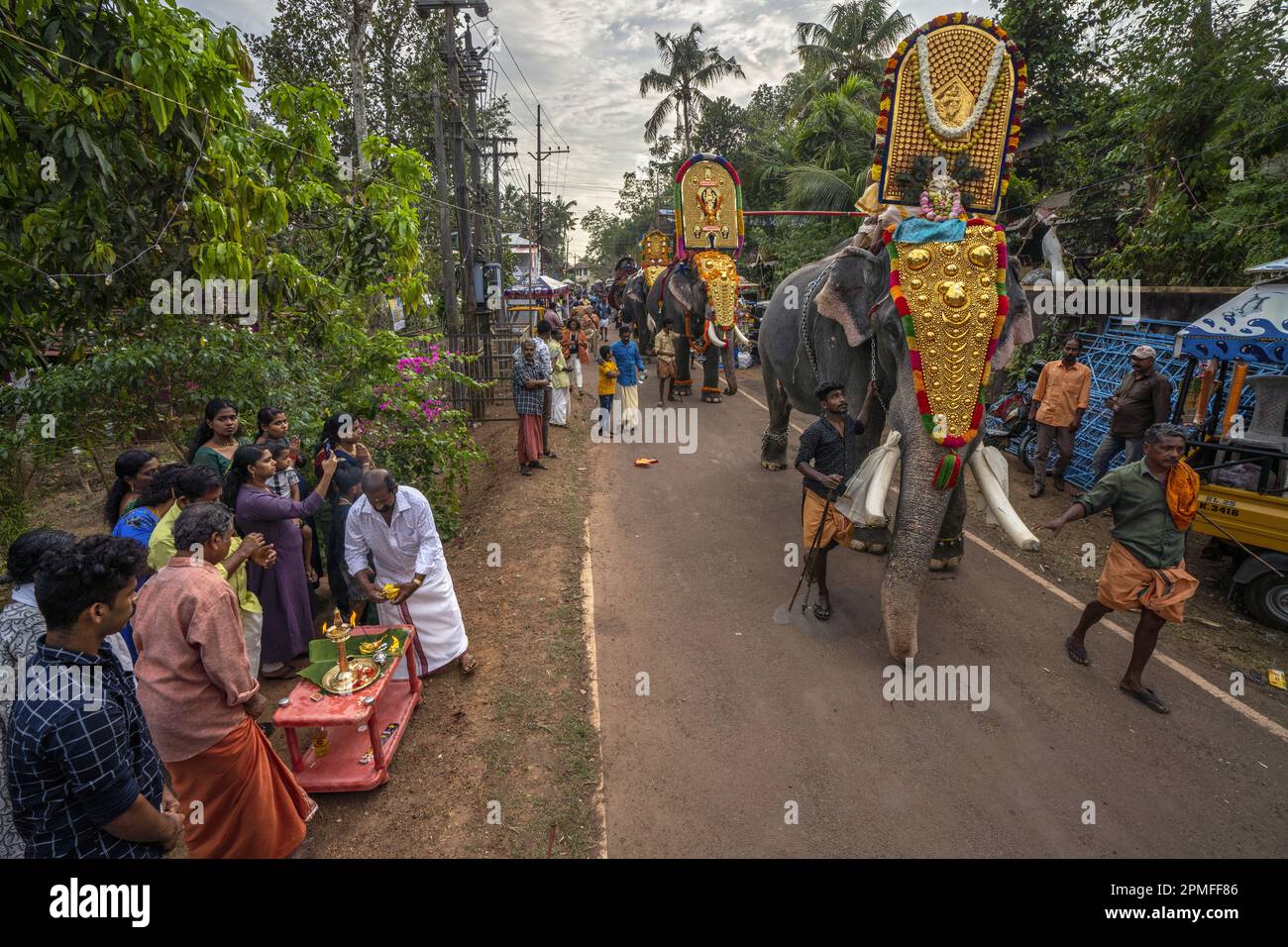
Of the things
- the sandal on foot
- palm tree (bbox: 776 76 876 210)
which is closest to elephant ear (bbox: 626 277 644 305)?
palm tree (bbox: 776 76 876 210)

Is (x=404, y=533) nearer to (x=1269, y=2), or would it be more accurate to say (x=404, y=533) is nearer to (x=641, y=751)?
(x=641, y=751)

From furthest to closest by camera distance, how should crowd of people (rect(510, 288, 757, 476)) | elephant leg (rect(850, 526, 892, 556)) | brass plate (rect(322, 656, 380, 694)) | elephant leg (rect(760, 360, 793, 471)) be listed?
elephant leg (rect(760, 360, 793, 471)) < crowd of people (rect(510, 288, 757, 476)) < elephant leg (rect(850, 526, 892, 556)) < brass plate (rect(322, 656, 380, 694))

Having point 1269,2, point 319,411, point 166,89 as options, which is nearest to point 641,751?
point 319,411

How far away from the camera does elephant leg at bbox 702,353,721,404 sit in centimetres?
1273

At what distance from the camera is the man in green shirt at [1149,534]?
4.02 m

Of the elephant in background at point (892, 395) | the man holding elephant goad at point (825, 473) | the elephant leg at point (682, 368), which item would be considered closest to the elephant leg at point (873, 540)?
the elephant in background at point (892, 395)

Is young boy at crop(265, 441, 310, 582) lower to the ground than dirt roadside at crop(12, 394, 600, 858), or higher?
higher

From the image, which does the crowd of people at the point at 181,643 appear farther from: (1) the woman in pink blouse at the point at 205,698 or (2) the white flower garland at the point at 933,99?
(2) the white flower garland at the point at 933,99

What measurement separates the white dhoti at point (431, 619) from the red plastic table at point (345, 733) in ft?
1.43

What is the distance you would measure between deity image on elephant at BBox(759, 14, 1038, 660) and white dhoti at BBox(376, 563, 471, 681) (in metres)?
2.89

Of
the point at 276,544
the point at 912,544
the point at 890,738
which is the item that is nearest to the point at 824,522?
the point at 912,544

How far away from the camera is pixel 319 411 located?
559 cm

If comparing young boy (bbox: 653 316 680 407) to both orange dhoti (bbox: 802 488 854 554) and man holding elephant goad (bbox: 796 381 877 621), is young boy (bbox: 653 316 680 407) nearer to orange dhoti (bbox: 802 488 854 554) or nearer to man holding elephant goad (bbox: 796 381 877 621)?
man holding elephant goad (bbox: 796 381 877 621)

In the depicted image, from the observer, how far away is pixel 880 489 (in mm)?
4453
